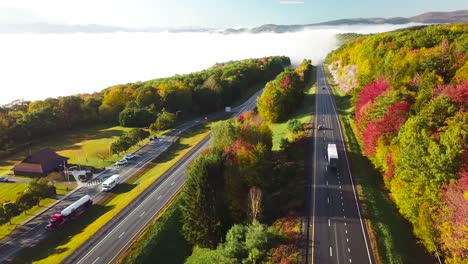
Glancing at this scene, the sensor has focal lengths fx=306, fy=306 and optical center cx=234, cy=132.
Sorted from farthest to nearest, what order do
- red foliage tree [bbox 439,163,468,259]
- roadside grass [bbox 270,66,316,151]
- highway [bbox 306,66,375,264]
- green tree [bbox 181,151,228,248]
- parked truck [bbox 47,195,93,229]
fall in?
roadside grass [bbox 270,66,316,151] < parked truck [bbox 47,195,93,229] < green tree [bbox 181,151,228,248] < highway [bbox 306,66,375,264] < red foliage tree [bbox 439,163,468,259]

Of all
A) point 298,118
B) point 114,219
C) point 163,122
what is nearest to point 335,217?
point 114,219

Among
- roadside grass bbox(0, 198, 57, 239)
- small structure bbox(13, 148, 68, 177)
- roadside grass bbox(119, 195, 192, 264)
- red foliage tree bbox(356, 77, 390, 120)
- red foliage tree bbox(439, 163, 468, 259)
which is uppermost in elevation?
red foliage tree bbox(356, 77, 390, 120)

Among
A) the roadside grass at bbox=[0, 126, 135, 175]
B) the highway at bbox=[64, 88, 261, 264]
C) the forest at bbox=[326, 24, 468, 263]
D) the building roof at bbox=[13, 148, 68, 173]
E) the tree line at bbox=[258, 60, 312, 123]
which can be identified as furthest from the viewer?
the tree line at bbox=[258, 60, 312, 123]

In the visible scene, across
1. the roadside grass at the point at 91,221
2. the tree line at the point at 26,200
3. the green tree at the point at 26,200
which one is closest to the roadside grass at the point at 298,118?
the roadside grass at the point at 91,221

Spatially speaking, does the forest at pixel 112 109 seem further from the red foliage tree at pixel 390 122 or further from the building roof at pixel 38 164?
the red foliage tree at pixel 390 122

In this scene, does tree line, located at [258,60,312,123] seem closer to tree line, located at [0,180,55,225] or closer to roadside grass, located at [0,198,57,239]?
tree line, located at [0,180,55,225]

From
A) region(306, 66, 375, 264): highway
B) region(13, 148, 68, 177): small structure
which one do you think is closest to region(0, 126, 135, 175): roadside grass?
region(13, 148, 68, 177): small structure
